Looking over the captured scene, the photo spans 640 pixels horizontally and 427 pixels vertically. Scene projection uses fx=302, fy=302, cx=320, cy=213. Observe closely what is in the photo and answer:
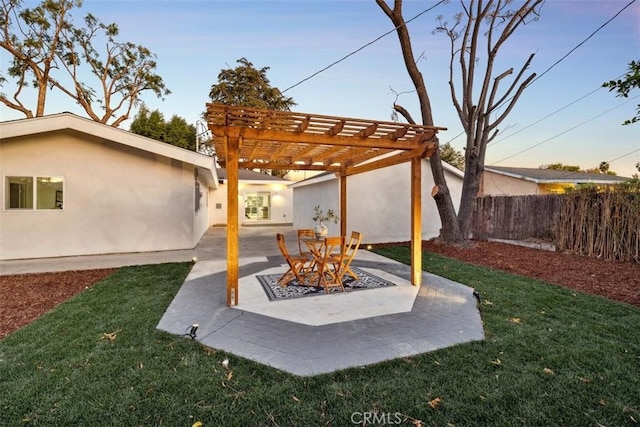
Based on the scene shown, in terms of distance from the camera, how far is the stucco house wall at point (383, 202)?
11.8m

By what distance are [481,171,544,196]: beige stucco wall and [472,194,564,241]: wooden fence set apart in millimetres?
6361

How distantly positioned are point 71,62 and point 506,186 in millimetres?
28703

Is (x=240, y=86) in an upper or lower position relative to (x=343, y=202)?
upper

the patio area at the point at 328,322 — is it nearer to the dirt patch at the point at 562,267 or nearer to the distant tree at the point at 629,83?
the dirt patch at the point at 562,267

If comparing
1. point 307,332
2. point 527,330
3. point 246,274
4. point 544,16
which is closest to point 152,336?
point 307,332

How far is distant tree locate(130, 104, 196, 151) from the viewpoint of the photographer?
27.1 meters

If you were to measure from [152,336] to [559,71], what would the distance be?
46.4 ft

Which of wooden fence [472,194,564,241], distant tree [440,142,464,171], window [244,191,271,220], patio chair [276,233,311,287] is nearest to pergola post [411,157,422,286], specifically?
patio chair [276,233,311,287]

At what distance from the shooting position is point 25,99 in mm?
18594

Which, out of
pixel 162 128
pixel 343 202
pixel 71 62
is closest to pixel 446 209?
pixel 343 202

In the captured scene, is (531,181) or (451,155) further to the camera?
(451,155)

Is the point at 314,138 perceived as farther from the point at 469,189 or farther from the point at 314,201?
the point at 314,201

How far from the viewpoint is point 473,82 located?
33.0 feet

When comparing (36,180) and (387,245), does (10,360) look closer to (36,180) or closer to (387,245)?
(36,180)
